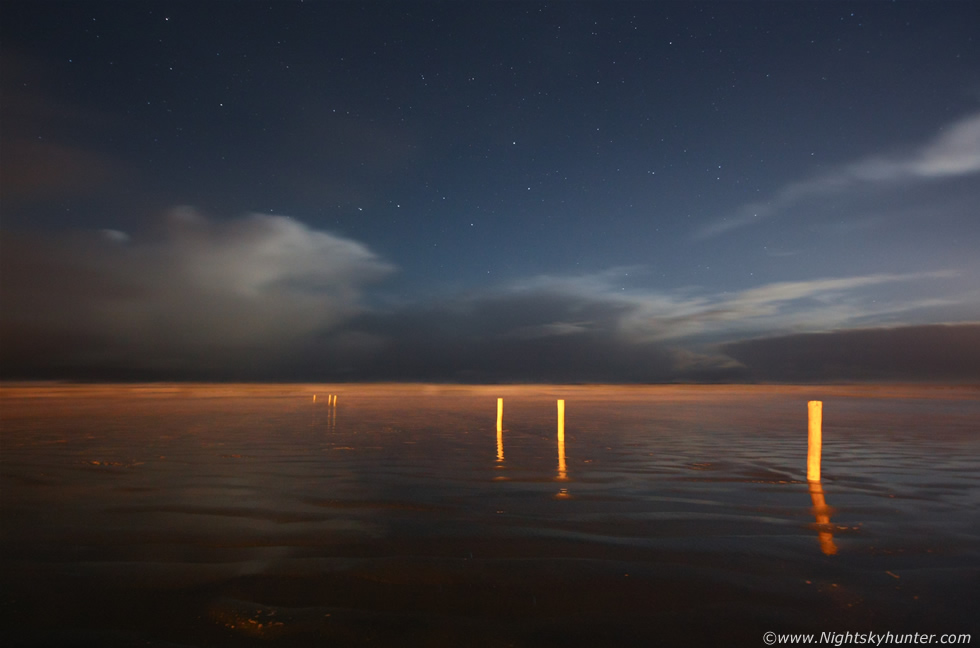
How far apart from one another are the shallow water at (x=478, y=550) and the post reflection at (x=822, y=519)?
0.06 meters

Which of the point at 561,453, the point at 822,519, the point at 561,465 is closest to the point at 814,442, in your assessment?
the point at 822,519

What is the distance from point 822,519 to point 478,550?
17.4 ft

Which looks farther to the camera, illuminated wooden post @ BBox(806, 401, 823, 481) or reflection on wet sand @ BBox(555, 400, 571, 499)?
illuminated wooden post @ BBox(806, 401, 823, 481)

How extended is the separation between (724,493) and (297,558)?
7.69m

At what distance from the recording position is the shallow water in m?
4.73

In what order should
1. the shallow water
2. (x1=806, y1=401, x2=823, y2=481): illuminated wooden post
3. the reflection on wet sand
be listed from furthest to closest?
(x1=806, y1=401, x2=823, y2=481): illuminated wooden post → the reflection on wet sand → the shallow water

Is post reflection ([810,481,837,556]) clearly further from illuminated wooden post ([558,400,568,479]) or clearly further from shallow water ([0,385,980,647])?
illuminated wooden post ([558,400,568,479])

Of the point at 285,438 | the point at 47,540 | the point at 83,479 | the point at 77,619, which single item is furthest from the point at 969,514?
the point at 285,438

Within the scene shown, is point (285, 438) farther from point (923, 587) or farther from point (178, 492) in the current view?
point (923, 587)

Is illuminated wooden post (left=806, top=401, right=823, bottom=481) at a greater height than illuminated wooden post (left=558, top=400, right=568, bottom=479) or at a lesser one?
greater

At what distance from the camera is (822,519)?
848 cm

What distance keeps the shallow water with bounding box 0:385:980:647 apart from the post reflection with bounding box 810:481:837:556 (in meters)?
0.06

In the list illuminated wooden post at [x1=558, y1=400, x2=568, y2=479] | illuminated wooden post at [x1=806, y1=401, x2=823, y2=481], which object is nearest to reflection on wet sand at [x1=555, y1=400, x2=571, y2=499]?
illuminated wooden post at [x1=558, y1=400, x2=568, y2=479]

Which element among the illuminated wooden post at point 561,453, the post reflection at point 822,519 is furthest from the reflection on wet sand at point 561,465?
the post reflection at point 822,519
